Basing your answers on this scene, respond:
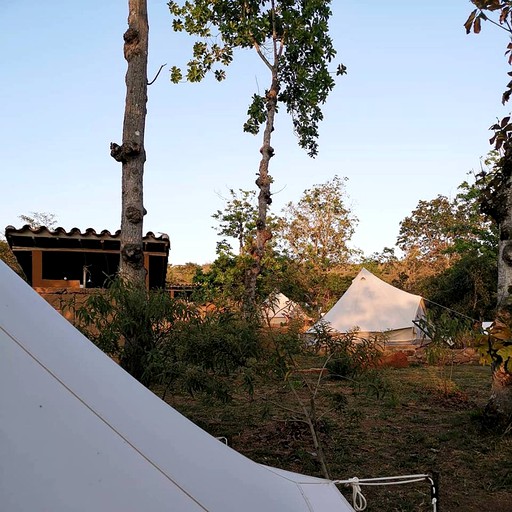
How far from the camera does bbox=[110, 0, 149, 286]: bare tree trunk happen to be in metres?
4.92

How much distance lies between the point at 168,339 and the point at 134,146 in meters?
2.35

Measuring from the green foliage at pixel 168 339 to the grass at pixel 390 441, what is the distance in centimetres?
27

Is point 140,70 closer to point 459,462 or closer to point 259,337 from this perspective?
point 259,337

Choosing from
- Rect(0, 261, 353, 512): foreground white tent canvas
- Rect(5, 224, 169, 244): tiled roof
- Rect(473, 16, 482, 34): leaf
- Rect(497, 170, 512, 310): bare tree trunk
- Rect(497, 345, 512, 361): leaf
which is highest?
Rect(473, 16, 482, 34): leaf

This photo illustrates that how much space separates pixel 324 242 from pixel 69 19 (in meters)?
22.6

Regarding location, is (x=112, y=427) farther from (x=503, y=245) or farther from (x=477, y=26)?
(x=503, y=245)

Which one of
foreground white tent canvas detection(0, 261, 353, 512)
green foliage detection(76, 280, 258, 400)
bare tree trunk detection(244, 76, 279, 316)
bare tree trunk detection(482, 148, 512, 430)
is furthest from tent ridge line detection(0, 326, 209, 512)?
bare tree trunk detection(244, 76, 279, 316)

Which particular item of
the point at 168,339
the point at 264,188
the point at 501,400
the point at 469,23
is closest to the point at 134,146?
the point at 168,339

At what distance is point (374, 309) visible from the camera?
1439 cm

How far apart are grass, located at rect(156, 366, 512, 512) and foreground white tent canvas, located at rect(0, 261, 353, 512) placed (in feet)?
7.41

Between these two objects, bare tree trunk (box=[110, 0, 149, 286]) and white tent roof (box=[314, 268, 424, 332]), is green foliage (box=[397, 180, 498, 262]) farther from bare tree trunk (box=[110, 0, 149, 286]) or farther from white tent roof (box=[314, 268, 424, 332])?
bare tree trunk (box=[110, 0, 149, 286])

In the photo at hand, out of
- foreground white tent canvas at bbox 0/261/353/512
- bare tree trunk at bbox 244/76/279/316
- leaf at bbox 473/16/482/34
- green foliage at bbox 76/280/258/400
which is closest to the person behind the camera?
foreground white tent canvas at bbox 0/261/353/512

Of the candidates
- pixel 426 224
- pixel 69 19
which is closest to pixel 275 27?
pixel 69 19

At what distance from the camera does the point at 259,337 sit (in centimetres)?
355
